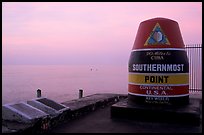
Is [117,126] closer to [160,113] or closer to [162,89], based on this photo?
[160,113]

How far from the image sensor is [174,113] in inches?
343

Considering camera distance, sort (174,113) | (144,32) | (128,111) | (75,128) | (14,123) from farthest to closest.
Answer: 1. (144,32)
2. (128,111)
3. (174,113)
4. (75,128)
5. (14,123)

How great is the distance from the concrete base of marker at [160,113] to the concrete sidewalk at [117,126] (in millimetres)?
168

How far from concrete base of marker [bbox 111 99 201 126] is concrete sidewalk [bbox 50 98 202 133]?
6.6 inches

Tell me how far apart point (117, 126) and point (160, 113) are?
55.2 inches

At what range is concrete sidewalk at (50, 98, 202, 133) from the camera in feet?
26.0

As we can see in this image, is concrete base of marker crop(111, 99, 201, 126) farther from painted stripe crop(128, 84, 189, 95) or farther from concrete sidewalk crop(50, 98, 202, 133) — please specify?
painted stripe crop(128, 84, 189, 95)

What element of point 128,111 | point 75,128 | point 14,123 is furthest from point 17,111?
point 128,111

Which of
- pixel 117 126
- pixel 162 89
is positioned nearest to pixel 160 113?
pixel 162 89

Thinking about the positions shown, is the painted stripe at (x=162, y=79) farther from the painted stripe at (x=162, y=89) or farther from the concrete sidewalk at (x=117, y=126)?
the concrete sidewalk at (x=117, y=126)

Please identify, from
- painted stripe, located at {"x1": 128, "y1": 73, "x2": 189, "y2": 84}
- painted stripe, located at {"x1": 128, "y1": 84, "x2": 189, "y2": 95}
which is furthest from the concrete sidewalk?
→ painted stripe, located at {"x1": 128, "y1": 73, "x2": 189, "y2": 84}

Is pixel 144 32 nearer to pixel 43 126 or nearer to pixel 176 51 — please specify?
pixel 176 51

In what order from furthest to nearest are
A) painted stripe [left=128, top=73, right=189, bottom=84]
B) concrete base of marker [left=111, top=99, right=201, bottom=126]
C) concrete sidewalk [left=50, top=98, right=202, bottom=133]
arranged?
painted stripe [left=128, top=73, right=189, bottom=84]
concrete base of marker [left=111, top=99, right=201, bottom=126]
concrete sidewalk [left=50, top=98, right=202, bottom=133]

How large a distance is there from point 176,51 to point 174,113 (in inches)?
81.0
